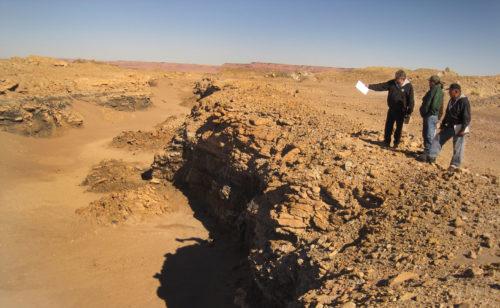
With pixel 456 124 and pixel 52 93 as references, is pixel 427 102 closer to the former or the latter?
pixel 456 124

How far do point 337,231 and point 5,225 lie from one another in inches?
355

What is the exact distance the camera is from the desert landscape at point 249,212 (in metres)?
4.47

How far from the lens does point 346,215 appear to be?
5.60 meters

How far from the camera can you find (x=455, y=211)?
504cm

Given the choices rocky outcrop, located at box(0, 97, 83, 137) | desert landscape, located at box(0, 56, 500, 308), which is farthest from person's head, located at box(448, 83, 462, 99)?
rocky outcrop, located at box(0, 97, 83, 137)

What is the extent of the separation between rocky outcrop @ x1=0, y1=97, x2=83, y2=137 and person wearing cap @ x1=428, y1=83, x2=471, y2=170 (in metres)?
16.2

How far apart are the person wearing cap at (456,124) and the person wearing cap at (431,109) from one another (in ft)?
0.33

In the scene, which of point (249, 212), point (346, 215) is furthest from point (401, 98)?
point (249, 212)

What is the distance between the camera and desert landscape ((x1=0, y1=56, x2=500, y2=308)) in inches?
176

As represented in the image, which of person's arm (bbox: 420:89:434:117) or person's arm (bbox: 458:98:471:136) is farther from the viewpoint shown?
person's arm (bbox: 420:89:434:117)

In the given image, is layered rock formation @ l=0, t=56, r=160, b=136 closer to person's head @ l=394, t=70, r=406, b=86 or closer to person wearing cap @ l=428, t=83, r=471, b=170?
person's head @ l=394, t=70, r=406, b=86

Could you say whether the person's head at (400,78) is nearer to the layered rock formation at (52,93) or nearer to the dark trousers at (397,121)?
the dark trousers at (397,121)

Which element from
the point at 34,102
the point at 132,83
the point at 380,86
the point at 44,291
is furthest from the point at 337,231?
the point at 132,83

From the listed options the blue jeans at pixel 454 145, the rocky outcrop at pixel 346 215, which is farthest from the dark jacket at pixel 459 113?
the rocky outcrop at pixel 346 215
